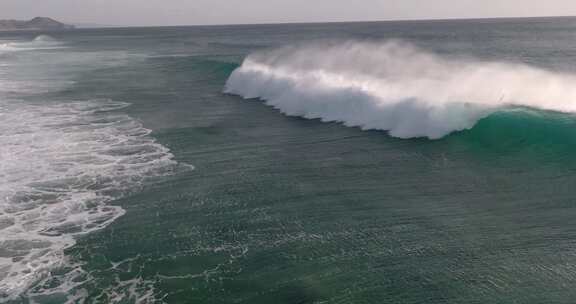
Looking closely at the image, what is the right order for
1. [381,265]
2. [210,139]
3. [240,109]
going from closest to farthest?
[381,265]
[210,139]
[240,109]

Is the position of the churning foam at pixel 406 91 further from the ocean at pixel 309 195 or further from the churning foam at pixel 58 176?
the churning foam at pixel 58 176

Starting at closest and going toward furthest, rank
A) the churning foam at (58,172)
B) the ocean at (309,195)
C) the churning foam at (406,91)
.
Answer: the ocean at (309,195) → the churning foam at (58,172) → the churning foam at (406,91)

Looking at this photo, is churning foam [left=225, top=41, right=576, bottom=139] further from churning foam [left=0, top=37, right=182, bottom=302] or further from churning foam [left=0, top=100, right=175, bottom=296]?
churning foam [left=0, top=100, right=175, bottom=296]

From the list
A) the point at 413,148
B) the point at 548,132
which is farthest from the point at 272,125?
the point at 548,132

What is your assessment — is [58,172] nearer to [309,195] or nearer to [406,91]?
[309,195]

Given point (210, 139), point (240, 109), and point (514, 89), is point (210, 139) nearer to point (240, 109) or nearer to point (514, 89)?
point (240, 109)

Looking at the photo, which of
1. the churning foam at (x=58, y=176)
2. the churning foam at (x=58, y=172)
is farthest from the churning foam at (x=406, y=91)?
the churning foam at (x=58, y=176)
